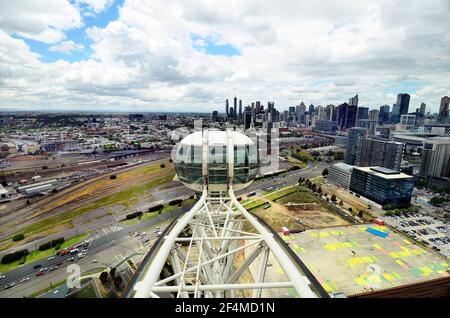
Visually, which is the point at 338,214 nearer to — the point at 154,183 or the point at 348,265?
the point at 348,265

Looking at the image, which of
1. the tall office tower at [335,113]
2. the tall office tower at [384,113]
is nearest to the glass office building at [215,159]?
the tall office tower at [335,113]

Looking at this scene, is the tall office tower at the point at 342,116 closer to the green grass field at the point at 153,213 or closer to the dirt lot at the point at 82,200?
the dirt lot at the point at 82,200

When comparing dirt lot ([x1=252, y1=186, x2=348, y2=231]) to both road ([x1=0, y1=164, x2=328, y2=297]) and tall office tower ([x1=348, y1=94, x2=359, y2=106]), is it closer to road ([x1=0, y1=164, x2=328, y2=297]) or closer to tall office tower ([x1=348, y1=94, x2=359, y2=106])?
road ([x1=0, y1=164, x2=328, y2=297])

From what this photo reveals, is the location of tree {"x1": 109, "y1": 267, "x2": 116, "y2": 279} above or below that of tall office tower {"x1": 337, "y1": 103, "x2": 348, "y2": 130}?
below

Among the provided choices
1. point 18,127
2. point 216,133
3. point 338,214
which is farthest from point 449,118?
point 18,127

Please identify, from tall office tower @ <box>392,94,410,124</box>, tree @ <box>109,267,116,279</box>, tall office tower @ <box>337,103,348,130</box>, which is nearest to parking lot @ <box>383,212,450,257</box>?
tree @ <box>109,267,116,279</box>
